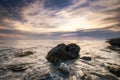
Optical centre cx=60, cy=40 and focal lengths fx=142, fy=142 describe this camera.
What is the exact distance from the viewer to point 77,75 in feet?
50.4

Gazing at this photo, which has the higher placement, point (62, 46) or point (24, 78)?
point (62, 46)

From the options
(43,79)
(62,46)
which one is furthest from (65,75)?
(62,46)

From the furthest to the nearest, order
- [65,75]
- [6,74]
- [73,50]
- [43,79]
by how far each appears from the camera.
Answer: [73,50], [6,74], [65,75], [43,79]

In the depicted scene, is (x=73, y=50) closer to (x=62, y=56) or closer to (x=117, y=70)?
(x=62, y=56)

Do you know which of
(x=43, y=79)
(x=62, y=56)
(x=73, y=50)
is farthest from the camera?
(x=73, y=50)

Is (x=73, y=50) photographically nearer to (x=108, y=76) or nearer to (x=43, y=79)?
(x=108, y=76)

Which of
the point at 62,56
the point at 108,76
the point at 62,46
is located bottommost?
the point at 108,76

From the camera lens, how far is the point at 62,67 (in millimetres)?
17031

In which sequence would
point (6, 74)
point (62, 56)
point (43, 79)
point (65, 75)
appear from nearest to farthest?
point (43, 79)
point (65, 75)
point (6, 74)
point (62, 56)

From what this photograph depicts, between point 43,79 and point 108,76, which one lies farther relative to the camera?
point 108,76

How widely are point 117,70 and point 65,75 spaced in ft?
20.8

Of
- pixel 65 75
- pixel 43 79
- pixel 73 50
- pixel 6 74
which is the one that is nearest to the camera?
pixel 43 79

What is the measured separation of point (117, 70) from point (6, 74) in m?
13.0

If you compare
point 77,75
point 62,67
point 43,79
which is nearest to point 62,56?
point 62,67
